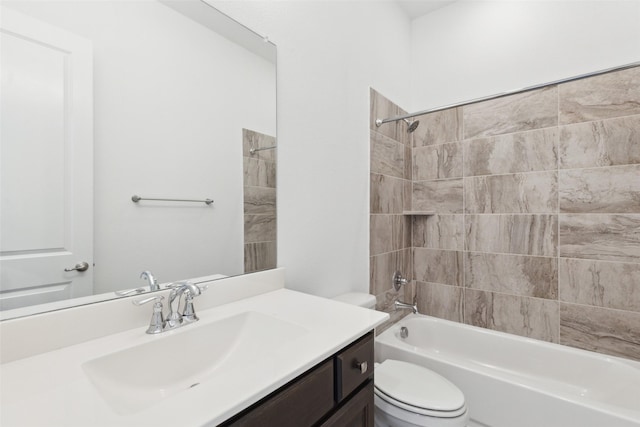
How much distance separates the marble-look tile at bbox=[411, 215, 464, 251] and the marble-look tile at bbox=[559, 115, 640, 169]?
2.35ft

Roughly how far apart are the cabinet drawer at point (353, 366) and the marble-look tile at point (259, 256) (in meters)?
0.53

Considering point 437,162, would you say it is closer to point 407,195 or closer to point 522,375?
point 407,195

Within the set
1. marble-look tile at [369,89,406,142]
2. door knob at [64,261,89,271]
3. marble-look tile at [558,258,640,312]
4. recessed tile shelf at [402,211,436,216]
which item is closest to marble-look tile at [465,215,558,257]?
marble-look tile at [558,258,640,312]

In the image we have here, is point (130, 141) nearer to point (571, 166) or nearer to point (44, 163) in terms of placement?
point (44, 163)

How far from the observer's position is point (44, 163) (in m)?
0.71

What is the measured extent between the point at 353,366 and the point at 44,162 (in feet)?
3.11

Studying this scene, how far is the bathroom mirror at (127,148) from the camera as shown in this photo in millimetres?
689

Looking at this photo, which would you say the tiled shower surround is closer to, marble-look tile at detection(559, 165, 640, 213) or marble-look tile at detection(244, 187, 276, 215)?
marble-look tile at detection(559, 165, 640, 213)

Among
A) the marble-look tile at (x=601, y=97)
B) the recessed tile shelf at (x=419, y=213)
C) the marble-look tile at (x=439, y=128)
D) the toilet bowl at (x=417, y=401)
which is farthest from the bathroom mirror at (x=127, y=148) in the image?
the marble-look tile at (x=601, y=97)

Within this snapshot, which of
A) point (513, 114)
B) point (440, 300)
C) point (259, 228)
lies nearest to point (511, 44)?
point (513, 114)

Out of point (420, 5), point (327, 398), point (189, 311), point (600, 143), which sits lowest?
point (327, 398)

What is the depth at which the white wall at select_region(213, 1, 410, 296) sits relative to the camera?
1.30m

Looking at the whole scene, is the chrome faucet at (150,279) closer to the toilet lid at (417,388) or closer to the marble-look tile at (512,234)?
the toilet lid at (417,388)

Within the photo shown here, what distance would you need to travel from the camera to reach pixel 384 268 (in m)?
1.97
